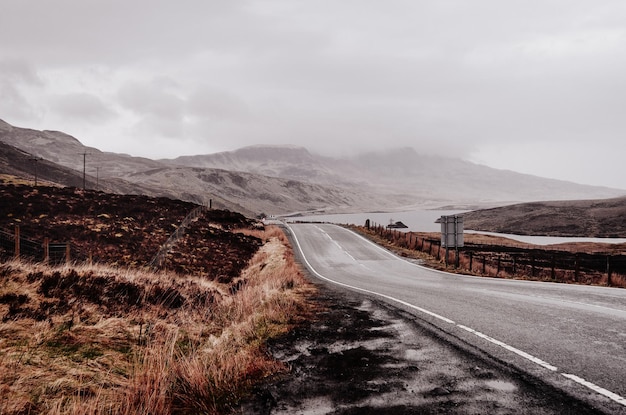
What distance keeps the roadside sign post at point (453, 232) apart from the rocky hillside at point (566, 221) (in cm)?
9663

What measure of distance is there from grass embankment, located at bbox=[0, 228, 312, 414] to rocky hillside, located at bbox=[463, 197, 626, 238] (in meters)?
114

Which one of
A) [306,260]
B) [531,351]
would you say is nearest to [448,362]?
[531,351]

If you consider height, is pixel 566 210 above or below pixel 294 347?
above

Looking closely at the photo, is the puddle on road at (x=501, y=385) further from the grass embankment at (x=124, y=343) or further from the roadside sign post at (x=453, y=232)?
the roadside sign post at (x=453, y=232)

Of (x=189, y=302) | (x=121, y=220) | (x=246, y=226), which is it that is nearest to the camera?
(x=189, y=302)

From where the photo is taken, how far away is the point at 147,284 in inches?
395

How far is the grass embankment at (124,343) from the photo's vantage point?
4.06 m

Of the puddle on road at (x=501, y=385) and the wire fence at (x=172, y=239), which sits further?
the wire fence at (x=172, y=239)

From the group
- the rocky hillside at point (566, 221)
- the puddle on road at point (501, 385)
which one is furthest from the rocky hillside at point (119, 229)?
the rocky hillside at point (566, 221)

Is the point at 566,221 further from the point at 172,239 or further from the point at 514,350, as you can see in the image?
the point at 514,350

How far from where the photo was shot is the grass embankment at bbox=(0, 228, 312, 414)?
4.06m

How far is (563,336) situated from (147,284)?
943 cm

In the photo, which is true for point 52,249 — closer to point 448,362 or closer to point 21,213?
point 21,213

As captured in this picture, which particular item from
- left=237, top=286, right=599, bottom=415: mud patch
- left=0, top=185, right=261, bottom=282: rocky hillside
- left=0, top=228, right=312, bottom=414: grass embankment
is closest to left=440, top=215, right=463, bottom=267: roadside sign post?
left=0, top=185, right=261, bottom=282: rocky hillside
